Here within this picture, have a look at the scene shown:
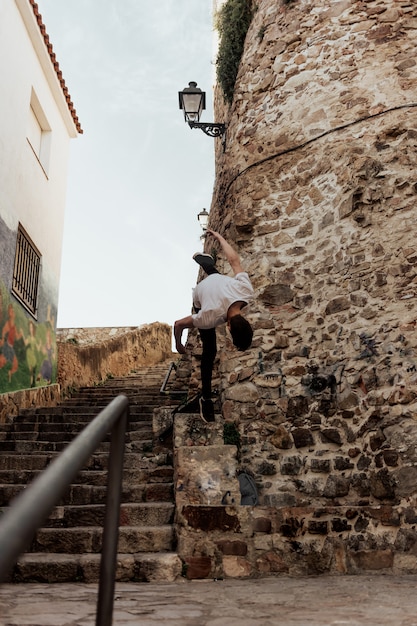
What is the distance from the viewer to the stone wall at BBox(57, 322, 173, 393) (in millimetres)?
10664

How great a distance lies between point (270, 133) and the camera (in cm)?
630

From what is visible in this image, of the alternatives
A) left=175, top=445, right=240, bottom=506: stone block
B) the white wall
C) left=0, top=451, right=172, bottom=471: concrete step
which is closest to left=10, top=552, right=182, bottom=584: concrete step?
left=175, top=445, right=240, bottom=506: stone block

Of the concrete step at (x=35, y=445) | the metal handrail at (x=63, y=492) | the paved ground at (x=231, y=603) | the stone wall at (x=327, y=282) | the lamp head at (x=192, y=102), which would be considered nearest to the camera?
the metal handrail at (x=63, y=492)

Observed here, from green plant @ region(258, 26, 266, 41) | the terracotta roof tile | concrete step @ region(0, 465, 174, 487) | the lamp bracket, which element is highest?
the terracotta roof tile

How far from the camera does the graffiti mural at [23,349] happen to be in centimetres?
796

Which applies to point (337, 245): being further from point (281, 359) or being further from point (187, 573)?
point (187, 573)

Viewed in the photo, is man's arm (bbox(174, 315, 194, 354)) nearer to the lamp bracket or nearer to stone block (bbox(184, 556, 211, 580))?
stone block (bbox(184, 556, 211, 580))

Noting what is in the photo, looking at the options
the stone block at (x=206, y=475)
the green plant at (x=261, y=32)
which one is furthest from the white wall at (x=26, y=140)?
the stone block at (x=206, y=475)

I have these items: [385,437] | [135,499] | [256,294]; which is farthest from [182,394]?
[385,437]

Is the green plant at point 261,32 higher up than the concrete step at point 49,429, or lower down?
higher up

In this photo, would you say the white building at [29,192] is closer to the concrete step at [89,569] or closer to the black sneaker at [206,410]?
the black sneaker at [206,410]

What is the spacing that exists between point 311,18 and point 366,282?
3452 millimetres

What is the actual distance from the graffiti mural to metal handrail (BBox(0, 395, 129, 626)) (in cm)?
657

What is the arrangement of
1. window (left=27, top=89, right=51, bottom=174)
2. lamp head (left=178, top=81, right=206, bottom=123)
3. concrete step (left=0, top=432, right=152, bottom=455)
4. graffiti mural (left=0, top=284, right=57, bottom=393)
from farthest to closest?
window (left=27, top=89, right=51, bottom=174)
graffiti mural (left=0, top=284, right=57, bottom=393)
lamp head (left=178, top=81, right=206, bottom=123)
concrete step (left=0, top=432, right=152, bottom=455)
